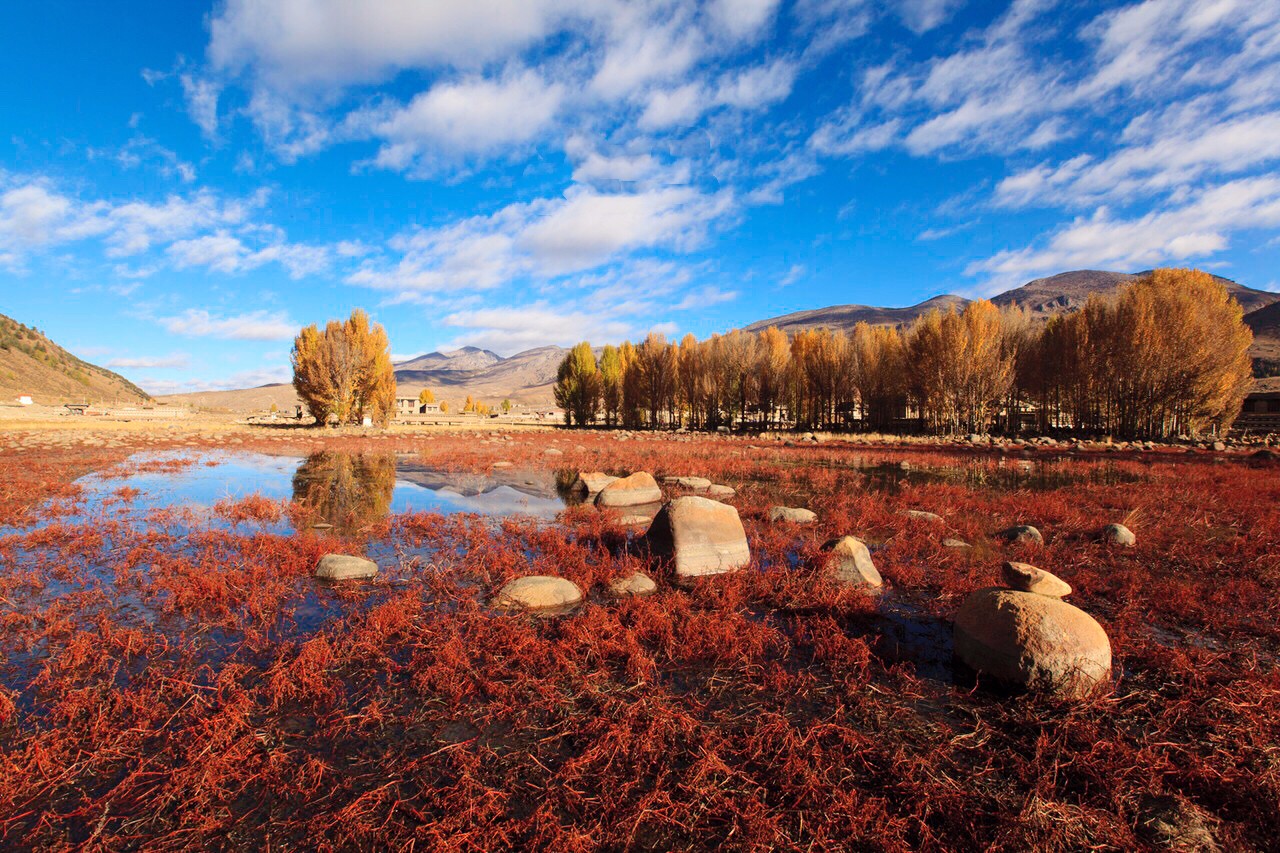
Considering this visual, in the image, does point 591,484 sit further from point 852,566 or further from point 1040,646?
point 1040,646

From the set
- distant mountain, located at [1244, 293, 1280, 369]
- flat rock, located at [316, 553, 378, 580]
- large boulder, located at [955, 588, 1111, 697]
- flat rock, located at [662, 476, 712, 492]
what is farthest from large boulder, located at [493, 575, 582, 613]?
distant mountain, located at [1244, 293, 1280, 369]

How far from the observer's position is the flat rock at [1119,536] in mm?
9875

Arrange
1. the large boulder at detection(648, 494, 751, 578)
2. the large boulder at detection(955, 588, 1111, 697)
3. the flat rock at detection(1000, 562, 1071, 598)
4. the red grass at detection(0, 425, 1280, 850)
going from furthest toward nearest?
1. the large boulder at detection(648, 494, 751, 578)
2. the flat rock at detection(1000, 562, 1071, 598)
3. the large boulder at detection(955, 588, 1111, 697)
4. the red grass at detection(0, 425, 1280, 850)

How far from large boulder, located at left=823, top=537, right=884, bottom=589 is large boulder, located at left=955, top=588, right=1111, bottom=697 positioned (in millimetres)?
2462

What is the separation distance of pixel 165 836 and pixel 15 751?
66.4 inches

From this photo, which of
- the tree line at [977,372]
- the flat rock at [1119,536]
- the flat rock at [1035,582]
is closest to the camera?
the flat rock at [1035,582]

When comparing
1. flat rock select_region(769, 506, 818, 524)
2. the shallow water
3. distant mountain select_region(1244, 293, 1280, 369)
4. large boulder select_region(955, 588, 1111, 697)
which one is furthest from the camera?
distant mountain select_region(1244, 293, 1280, 369)

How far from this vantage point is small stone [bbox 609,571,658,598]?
→ 24.1 feet

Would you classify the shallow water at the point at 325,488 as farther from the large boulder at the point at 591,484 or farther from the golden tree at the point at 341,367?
the golden tree at the point at 341,367

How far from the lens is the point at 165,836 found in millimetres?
3037

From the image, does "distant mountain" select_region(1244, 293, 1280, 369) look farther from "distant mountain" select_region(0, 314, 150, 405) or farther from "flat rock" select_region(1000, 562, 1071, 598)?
"distant mountain" select_region(0, 314, 150, 405)

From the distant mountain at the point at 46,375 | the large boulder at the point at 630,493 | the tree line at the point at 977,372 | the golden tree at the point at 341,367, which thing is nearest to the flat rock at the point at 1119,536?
the large boulder at the point at 630,493

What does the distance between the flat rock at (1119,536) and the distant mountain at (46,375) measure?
10078 centimetres

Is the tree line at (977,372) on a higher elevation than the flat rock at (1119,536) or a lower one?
higher
